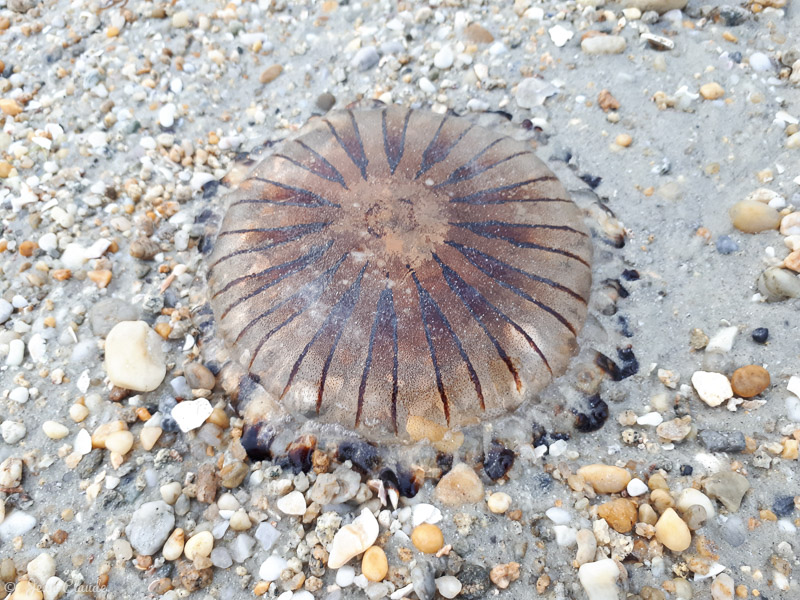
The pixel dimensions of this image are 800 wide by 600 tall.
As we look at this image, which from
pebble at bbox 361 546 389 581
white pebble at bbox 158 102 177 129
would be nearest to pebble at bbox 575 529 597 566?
pebble at bbox 361 546 389 581

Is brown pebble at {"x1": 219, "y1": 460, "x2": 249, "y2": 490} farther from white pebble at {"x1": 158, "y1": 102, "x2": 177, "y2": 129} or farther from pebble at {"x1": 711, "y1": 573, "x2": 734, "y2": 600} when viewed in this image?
white pebble at {"x1": 158, "y1": 102, "x2": 177, "y2": 129}

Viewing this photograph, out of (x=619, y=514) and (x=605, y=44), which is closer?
(x=619, y=514)

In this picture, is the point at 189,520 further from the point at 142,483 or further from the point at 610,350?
the point at 610,350

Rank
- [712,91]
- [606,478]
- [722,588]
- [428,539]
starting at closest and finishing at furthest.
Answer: [722,588]
[428,539]
[606,478]
[712,91]

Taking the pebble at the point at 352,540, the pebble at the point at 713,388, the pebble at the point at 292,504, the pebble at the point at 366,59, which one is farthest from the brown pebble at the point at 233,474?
the pebble at the point at 366,59

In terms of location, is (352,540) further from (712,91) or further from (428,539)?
(712,91)

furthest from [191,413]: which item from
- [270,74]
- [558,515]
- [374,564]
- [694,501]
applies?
[270,74]

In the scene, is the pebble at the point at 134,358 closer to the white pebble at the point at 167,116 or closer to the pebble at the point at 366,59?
the white pebble at the point at 167,116
